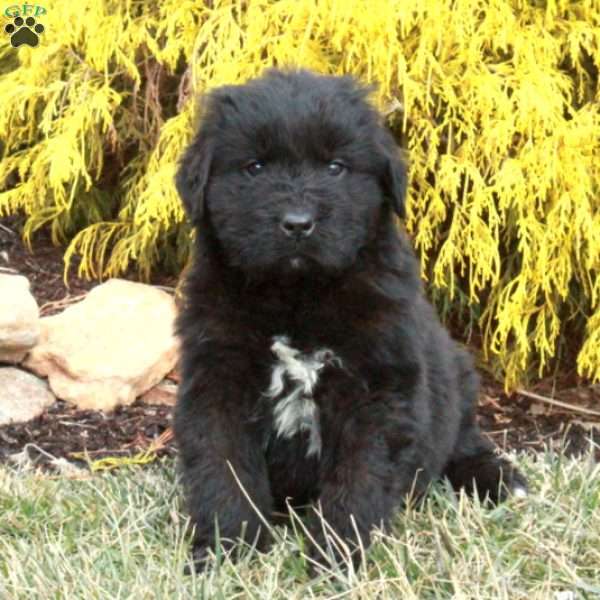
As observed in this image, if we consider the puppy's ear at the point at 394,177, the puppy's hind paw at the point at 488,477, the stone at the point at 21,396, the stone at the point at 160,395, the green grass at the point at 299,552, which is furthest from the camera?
the stone at the point at 160,395

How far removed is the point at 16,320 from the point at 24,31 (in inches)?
63.2

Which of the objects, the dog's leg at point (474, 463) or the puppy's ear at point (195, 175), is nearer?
the puppy's ear at point (195, 175)

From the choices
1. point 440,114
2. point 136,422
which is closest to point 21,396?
point 136,422

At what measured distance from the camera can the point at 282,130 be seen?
3.15 metres

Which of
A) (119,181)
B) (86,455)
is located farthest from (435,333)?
(119,181)

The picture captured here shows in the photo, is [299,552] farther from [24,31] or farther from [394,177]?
[24,31]

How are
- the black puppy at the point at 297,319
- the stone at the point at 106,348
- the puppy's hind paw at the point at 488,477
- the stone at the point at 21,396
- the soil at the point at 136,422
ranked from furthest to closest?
the stone at the point at 106,348
the stone at the point at 21,396
the soil at the point at 136,422
the puppy's hind paw at the point at 488,477
the black puppy at the point at 297,319

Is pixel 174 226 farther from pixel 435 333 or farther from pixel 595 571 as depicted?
pixel 595 571

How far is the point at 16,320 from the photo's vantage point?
17.6ft

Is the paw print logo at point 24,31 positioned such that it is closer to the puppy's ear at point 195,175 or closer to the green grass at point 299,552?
the green grass at point 299,552

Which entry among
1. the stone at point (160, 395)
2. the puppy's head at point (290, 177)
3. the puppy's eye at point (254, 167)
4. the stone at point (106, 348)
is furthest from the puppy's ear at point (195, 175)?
the stone at point (160, 395)

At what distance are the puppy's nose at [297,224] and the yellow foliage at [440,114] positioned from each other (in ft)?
6.40

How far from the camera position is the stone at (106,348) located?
17.8ft

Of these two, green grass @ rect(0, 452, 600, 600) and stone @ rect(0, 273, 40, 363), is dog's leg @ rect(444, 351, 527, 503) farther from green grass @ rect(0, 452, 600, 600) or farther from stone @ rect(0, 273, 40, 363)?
stone @ rect(0, 273, 40, 363)
